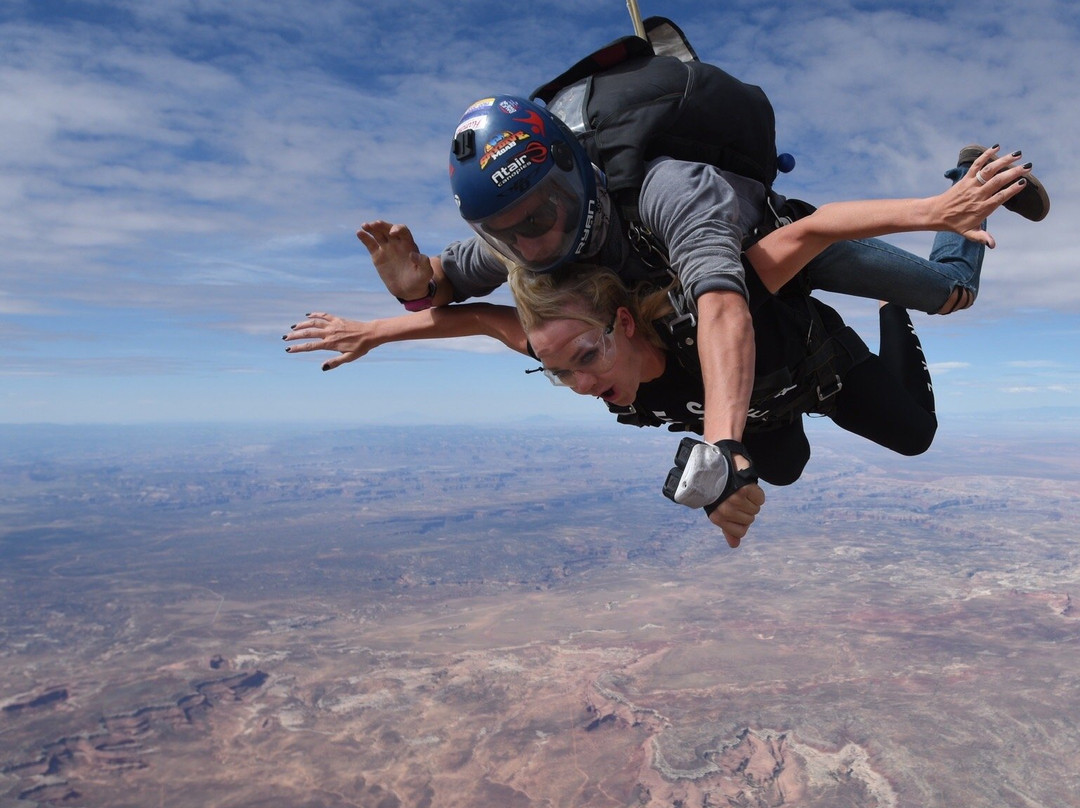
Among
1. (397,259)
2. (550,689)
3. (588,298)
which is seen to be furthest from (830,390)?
(550,689)

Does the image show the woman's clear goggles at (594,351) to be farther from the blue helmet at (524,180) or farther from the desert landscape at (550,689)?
the desert landscape at (550,689)

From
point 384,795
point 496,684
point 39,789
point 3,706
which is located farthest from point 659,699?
point 3,706

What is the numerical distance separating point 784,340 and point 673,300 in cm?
101

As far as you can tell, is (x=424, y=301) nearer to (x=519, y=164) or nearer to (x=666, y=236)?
(x=519, y=164)

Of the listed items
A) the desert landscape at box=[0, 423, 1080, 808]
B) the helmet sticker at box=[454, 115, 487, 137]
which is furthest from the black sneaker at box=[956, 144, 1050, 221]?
the desert landscape at box=[0, 423, 1080, 808]

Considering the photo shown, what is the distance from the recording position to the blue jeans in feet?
12.8

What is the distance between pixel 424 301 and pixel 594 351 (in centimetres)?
137

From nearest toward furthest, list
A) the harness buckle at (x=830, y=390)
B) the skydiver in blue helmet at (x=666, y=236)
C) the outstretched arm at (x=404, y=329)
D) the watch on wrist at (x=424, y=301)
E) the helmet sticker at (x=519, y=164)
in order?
the skydiver in blue helmet at (x=666, y=236) → the helmet sticker at (x=519, y=164) → the harness buckle at (x=830, y=390) → the watch on wrist at (x=424, y=301) → the outstretched arm at (x=404, y=329)

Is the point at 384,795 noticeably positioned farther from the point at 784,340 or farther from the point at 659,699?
the point at 784,340

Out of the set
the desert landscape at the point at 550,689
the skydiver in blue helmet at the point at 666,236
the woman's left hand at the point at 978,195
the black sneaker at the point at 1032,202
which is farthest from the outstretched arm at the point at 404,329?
the desert landscape at the point at 550,689

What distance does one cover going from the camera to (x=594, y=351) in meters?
3.62

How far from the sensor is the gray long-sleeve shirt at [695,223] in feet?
8.50

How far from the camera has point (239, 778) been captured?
68.9 meters

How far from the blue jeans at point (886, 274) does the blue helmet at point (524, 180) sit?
156 centimetres
